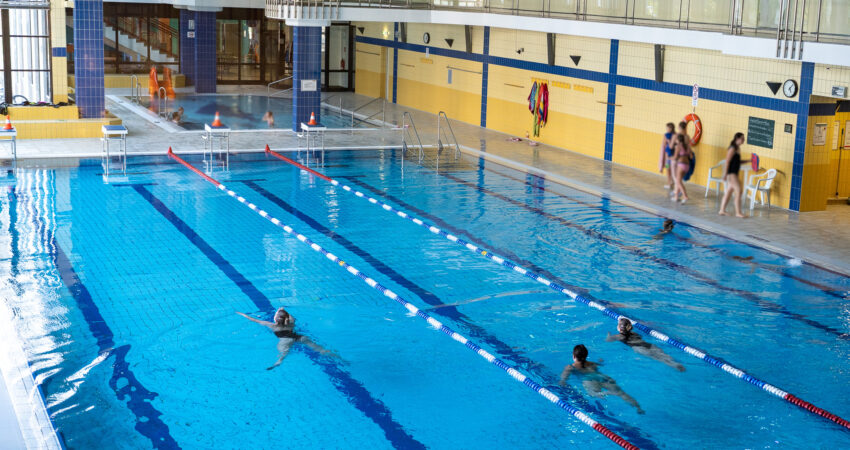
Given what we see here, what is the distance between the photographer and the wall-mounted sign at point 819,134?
13874mm

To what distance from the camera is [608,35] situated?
16.2m

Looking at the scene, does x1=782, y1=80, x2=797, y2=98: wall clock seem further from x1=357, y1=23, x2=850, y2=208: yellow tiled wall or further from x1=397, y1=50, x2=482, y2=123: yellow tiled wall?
x1=397, y1=50, x2=482, y2=123: yellow tiled wall

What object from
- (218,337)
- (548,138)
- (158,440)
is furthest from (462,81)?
(158,440)

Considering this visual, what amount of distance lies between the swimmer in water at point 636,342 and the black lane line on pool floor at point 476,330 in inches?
36.3

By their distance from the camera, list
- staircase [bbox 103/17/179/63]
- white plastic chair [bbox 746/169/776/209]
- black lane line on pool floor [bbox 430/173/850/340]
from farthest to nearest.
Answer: staircase [bbox 103/17/179/63]
white plastic chair [bbox 746/169/776/209]
black lane line on pool floor [bbox 430/173/850/340]

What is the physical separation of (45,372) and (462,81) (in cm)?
1674

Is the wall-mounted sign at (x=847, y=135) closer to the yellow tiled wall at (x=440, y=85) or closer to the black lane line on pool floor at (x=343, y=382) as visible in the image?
the black lane line on pool floor at (x=343, y=382)

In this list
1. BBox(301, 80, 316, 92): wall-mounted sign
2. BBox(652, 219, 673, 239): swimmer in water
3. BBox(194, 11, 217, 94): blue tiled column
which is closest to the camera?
BBox(652, 219, 673, 239): swimmer in water

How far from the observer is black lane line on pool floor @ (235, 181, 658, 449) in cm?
710

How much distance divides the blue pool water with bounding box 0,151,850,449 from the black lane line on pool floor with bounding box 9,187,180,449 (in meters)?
0.02

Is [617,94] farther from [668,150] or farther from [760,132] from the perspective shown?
[760,132]

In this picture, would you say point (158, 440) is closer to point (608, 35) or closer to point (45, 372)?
point (45, 372)

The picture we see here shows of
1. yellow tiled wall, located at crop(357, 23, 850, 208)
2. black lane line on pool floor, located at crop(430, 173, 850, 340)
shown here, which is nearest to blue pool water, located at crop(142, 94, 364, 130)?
yellow tiled wall, located at crop(357, 23, 850, 208)

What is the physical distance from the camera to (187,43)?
Answer: 96.4 feet
